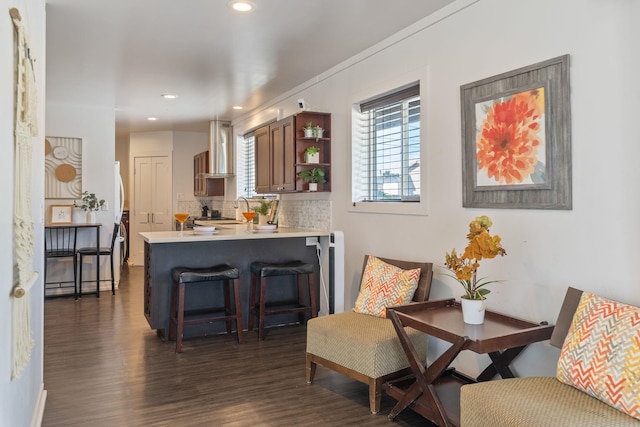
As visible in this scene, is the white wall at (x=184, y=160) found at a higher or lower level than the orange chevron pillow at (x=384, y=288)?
higher

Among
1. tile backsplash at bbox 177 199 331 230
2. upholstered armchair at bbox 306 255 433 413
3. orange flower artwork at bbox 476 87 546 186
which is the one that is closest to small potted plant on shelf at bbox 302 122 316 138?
tile backsplash at bbox 177 199 331 230

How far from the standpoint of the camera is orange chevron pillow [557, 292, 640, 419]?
5.77ft

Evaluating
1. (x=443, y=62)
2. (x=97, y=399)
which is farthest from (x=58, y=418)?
(x=443, y=62)

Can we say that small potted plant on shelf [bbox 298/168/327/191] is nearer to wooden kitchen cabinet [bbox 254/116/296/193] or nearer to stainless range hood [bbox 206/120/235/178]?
wooden kitchen cabinet [bbox 254/116/296/193]

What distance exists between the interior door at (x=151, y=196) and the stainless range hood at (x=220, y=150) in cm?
186

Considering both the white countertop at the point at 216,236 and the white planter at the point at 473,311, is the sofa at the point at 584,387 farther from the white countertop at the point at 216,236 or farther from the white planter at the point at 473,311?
the white countertop at the point at 216,236

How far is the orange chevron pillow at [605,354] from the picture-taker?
5.77ft

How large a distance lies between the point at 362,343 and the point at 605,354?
130cm

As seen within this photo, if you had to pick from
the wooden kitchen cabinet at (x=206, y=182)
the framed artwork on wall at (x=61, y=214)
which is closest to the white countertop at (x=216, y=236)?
the framed artwork on wall at (x=61, y=214)

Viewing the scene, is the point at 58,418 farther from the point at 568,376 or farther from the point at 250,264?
the point at 568,376

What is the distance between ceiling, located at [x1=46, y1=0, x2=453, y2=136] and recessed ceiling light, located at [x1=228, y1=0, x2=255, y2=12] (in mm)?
46

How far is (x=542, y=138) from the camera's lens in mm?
2553

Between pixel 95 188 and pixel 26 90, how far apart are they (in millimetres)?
5172

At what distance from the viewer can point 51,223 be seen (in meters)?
6.18
